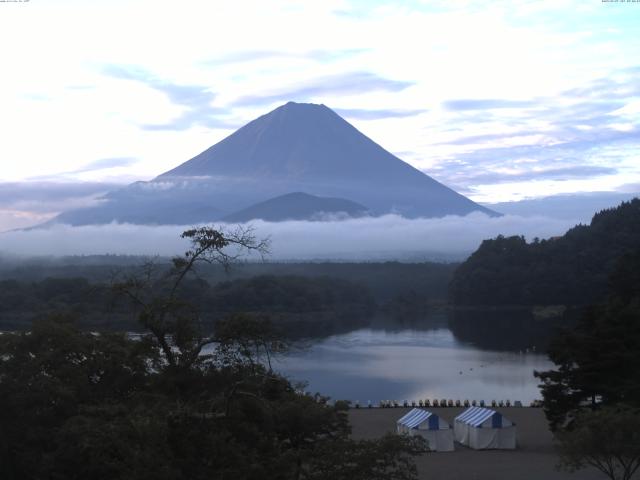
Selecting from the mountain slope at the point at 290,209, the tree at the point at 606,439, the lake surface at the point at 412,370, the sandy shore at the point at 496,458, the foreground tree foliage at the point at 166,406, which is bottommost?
the lake surface at the point at 412,370

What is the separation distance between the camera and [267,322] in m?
6.12

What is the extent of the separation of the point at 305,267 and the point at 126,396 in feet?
245

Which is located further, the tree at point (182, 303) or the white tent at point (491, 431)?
the white tent at point (491, 431)

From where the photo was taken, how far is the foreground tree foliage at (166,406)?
18.4 feet

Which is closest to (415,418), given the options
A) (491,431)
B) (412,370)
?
(491,431)

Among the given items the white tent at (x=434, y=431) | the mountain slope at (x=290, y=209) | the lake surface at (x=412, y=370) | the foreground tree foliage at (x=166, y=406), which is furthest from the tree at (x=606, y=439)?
the mountain slope at (x=290, y=209)

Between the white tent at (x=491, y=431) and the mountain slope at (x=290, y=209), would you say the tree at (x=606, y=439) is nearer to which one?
the white tent at (x=491, y=431)

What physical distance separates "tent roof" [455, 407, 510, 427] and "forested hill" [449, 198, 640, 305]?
34698mm

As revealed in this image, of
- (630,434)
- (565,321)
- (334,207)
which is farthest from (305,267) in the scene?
(630,434)

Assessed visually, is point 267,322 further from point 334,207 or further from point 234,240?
point 334,207

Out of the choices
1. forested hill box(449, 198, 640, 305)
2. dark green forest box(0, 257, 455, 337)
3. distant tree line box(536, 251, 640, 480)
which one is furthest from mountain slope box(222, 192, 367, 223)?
distant tree line box(536, 251, 640, 480)

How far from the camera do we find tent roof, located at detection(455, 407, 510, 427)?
13.4 meters

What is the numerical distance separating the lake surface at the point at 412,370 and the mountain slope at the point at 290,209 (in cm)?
9768

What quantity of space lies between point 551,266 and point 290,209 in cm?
8700
